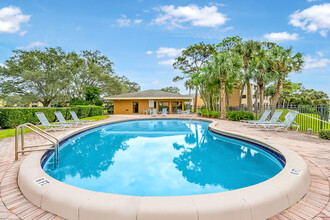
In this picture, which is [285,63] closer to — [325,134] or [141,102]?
[325,134]

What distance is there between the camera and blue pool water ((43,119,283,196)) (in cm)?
380

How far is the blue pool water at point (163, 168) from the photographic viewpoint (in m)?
3.80

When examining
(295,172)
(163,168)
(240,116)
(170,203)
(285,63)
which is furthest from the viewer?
(240,116)

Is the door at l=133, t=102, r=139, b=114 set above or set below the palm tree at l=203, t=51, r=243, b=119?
below

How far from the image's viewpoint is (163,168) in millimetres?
4902

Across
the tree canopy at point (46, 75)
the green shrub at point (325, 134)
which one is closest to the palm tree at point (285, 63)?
the green shrub at point (325, 134)

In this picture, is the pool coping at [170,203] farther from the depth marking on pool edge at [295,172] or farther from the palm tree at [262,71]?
the palm tree at [262,71]

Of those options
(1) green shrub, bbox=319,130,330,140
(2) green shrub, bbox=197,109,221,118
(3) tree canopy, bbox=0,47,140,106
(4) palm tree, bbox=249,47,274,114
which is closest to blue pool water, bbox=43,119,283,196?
(1) green shrub, bbox=319,130,330,140

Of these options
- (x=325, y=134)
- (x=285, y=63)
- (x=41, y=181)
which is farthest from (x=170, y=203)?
(x=285, y=63)

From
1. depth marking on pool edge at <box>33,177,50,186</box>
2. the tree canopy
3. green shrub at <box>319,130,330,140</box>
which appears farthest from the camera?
the tree canopy

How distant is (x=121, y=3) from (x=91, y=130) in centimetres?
1073

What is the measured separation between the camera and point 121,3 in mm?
14023

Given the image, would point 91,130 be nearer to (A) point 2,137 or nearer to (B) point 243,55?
(A) point 2,137

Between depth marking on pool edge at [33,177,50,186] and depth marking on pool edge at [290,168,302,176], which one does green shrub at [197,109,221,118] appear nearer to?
depth marking on pool edge at [290,168,302,176]
